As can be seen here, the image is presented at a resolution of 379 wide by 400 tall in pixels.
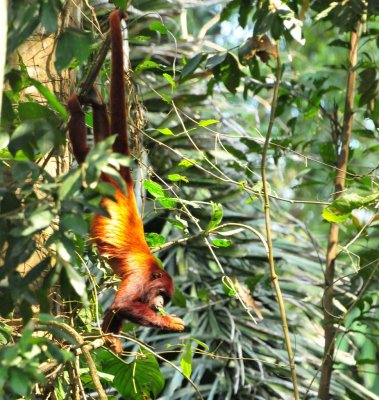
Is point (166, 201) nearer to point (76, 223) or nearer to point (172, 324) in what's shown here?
point (172, 324)

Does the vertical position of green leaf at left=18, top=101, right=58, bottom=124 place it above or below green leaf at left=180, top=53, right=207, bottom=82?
below

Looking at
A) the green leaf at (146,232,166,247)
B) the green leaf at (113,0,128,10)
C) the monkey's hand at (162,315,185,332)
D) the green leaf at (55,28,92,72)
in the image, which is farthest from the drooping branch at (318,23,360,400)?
the green leaf at (55,28,92,72)

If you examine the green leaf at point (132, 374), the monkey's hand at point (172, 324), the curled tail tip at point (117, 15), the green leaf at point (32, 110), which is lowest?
the green leaf at point (132, 374)

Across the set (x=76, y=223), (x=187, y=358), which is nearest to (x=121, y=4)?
(x=187, y=358)

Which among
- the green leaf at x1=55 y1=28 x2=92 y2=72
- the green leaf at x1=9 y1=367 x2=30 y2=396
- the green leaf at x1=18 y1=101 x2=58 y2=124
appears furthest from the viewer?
the green leaf at x1=18 y1=101 x2=58 y2=124

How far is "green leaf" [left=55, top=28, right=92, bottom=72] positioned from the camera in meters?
2.26

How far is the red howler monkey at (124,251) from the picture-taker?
3688 mm

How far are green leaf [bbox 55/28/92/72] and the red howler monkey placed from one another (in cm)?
128

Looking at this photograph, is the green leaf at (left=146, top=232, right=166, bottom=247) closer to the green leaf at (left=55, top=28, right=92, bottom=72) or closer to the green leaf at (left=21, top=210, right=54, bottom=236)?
the green leaf at (left=55, top=28, right=92, bottom=72)

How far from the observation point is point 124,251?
13.2 ft

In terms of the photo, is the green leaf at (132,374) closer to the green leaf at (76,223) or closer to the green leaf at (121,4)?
the green leaf at (121,4)

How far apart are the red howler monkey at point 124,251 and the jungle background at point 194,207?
0.09 m

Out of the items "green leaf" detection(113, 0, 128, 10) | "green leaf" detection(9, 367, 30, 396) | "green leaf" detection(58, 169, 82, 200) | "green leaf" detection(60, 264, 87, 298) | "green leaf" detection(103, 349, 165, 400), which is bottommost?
"green leaf" detection(103, 349, 165, 400)

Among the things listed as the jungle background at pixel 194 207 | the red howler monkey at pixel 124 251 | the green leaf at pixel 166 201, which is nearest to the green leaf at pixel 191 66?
the jungle background at pixel 194 207
